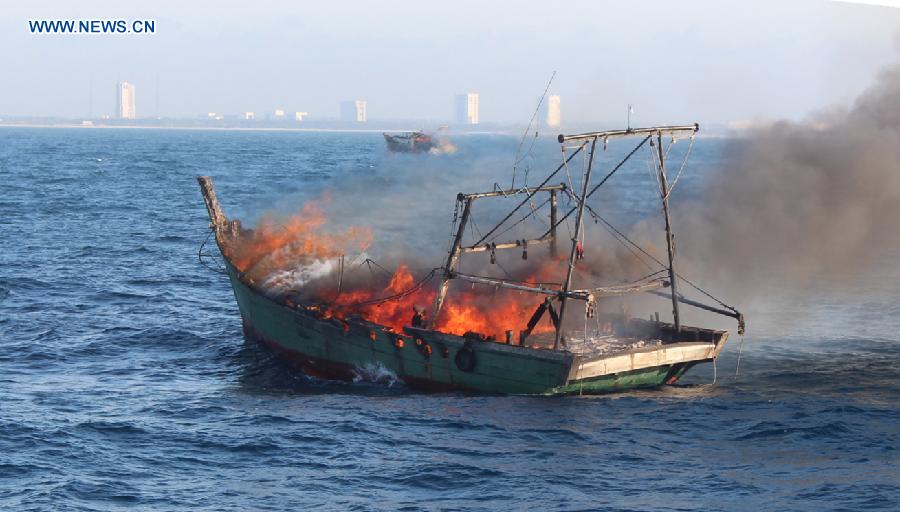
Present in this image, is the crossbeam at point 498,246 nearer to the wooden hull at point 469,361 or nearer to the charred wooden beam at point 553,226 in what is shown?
the charred wooden beam at point 553,226

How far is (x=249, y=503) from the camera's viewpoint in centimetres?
2889

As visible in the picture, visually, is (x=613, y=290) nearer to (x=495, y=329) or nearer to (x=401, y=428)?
(x=495, y=329)

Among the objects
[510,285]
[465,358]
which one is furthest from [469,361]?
[510,285]

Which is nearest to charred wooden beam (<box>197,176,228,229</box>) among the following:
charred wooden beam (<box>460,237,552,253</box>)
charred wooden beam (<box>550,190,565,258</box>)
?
charred wooden beam (<box>460,237,552,253</box>)

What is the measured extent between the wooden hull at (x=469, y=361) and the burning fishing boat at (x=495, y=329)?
46mm

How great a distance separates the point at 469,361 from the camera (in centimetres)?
3856

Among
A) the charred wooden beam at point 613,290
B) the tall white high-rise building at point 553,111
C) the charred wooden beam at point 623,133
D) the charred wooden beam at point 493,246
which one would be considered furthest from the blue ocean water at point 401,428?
the tall white high-rise building at point 553,111

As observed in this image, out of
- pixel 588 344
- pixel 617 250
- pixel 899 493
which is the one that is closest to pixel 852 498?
pixel 899 493

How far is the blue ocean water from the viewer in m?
29.7

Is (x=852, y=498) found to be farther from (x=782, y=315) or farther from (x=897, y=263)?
(x=897, y=263)

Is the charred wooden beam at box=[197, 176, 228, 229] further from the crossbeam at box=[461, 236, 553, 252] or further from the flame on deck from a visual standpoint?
the crossbeam at box=[461, 236, 553, 252]

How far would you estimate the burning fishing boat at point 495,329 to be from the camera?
124 feet

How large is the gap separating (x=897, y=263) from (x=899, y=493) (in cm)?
4989

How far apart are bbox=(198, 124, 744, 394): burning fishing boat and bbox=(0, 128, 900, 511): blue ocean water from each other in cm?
80
